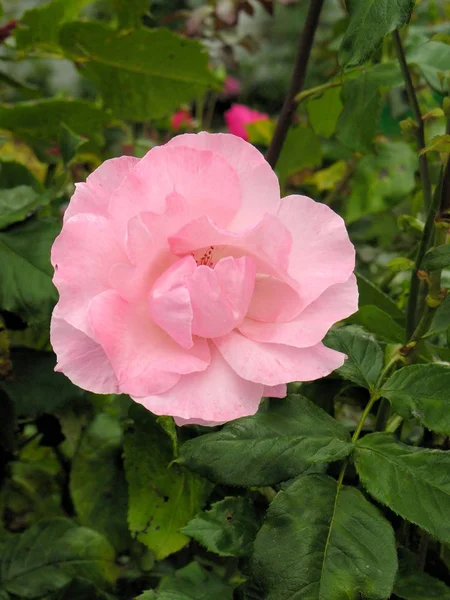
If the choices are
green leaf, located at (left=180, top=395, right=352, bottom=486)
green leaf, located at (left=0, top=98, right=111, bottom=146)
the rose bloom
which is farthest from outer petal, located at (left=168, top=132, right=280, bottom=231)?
green leaf, located at (left=0, top=98, right=111, bottom=146)

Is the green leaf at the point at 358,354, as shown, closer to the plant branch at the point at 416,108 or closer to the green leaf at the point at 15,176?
the plant branch at the point at 416,108

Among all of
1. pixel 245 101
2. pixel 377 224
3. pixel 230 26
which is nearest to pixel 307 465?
pixel 377 224

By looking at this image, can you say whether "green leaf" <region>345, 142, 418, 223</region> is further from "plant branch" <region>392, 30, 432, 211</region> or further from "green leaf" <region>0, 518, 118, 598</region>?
"green leaf" <region>0, 518, 118, 598</region>

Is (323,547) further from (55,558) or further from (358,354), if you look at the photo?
(55,558)

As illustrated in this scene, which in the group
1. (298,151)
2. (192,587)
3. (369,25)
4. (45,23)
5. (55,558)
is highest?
(369,25)

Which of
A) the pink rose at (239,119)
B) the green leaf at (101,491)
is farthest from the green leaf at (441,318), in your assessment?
the pink rose at (239,119)

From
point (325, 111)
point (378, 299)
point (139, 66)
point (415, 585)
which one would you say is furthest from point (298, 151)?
point (415, 585)
